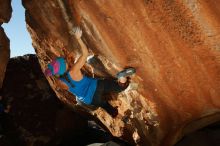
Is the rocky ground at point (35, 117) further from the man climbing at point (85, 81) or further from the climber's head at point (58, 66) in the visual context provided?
the man climbing at point (85, 81)

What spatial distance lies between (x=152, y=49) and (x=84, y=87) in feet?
4.68

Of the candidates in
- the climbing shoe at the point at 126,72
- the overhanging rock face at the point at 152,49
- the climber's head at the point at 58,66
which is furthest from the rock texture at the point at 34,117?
the climbing shoe at the point at 126,72

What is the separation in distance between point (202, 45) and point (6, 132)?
652cm

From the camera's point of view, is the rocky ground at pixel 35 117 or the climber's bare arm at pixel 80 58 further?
the rocky ground at pixel 35 117

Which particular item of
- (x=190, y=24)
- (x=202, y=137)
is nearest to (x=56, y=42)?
(x=190, y=24)

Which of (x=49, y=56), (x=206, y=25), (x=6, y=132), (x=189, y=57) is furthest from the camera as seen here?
(x=6, y=132)

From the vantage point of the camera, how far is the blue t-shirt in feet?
15.2

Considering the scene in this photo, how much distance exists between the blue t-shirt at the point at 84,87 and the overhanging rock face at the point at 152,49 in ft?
1.07

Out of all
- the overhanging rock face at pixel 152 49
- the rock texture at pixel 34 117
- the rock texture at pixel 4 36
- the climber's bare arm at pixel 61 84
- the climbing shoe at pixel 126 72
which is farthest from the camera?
the rock texture at pixel 34 117

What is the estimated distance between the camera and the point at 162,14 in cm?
370

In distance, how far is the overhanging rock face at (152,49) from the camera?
3678 millimetres

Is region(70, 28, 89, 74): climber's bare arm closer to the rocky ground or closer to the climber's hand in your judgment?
the climber's hand

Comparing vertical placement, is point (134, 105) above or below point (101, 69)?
below

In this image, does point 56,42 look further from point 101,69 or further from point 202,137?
point 202,137
